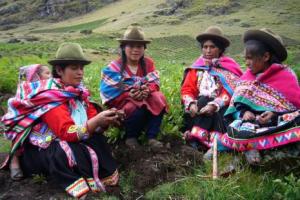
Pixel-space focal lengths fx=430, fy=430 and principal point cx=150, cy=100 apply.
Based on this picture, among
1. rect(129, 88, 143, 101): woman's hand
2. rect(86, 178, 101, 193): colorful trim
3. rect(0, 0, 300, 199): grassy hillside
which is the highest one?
rect(129, 88, 143, 101): woman's hand

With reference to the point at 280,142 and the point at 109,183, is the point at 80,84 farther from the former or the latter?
the point at 280,142

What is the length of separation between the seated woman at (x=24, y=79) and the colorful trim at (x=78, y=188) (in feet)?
2.36

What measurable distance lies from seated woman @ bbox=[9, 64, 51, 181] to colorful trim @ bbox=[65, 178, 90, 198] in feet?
2.36

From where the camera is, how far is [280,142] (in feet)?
12.2

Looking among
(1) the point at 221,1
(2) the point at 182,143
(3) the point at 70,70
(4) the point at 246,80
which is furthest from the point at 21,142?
(1) the point at 221,1

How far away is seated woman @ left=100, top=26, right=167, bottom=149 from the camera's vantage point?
479 centimetres

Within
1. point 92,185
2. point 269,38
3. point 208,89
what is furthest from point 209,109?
point 92,185

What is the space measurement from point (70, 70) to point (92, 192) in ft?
3.84

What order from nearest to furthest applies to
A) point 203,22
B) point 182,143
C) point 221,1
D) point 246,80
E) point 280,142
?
point 280,142, point 246,80, point 182,143, point 203,22, point 221,1

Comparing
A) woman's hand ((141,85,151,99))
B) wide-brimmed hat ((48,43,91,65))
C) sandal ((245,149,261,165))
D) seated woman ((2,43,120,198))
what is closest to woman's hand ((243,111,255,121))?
sandal ((245,149,261,165))

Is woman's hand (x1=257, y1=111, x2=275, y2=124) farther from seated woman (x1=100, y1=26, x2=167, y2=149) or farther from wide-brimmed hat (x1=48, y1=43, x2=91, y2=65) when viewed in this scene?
wide-brimmed hat (x1=48, y1=43, x2=91, y2=65)

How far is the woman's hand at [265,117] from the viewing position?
405 cm

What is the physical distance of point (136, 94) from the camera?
4770 mm

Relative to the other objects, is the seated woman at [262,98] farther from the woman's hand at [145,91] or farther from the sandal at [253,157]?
the woman's hand at [145,91]
